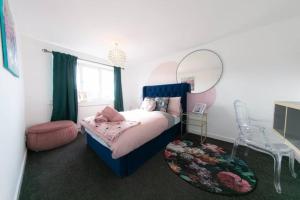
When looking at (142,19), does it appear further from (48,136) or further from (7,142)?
(48,136)

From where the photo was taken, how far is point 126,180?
4.68 ft

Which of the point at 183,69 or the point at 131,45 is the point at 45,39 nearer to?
the point at 131,45

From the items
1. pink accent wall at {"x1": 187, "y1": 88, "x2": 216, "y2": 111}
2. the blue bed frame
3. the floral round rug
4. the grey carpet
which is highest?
pink accent wall at {"x1": 187, "y1": 88, "x2": 216, "y2": 111}

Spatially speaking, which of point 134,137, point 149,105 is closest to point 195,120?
point 149,105

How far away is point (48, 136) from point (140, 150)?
1.89 m

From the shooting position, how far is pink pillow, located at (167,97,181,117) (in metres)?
2.71

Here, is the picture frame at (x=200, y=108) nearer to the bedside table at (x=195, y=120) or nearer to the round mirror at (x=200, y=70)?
the bedside table at (x=195, y=120)

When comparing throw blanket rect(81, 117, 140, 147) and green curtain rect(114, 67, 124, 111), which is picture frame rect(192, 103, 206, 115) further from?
green curtain rect(114, 67, 124, 111)

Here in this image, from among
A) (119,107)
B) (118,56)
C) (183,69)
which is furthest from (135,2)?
(119,107)

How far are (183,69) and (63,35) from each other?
2869 millimetres

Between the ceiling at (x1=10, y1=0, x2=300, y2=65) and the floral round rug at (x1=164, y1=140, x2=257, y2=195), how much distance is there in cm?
231

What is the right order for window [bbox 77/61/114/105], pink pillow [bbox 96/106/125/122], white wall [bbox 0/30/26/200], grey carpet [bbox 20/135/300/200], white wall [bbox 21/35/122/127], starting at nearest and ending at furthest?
1. white wall [bbox 0/30/26/200]
2. grey carpet [bbox 20/135/300/200]
3. pink pillow [bbox 96/106/125/122]
4. white wall [bbox 21/35/122/127]
5. window [bbox 77/61/114/105]

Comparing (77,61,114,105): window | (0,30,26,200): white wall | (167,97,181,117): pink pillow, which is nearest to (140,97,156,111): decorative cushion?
(167,97,181,117): pink pillow

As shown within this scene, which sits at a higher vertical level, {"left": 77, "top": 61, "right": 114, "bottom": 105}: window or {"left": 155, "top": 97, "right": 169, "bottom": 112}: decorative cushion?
{"left": 77, "top": 61, "right": 114, "bottom": 105}: window
